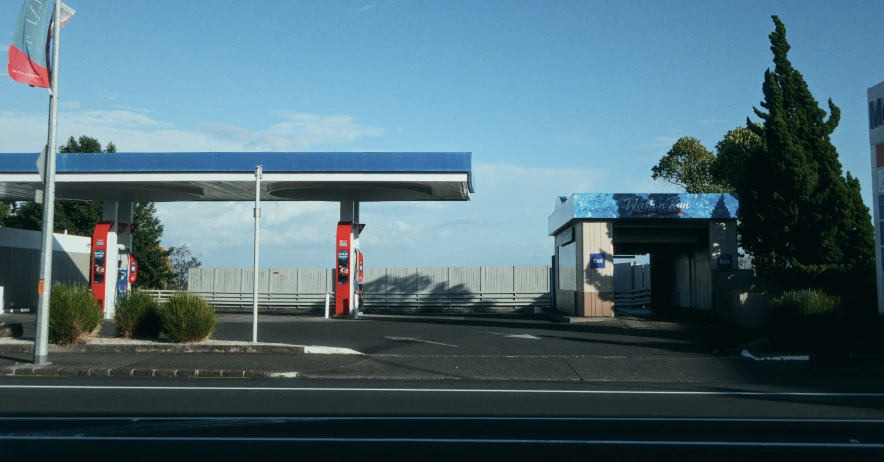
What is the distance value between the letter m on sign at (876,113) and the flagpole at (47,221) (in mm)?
18360

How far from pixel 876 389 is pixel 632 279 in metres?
30.1

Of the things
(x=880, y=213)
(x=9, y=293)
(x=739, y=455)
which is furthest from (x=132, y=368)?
(x=9, y=293)

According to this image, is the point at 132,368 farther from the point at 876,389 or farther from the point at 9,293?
the point at 9,293

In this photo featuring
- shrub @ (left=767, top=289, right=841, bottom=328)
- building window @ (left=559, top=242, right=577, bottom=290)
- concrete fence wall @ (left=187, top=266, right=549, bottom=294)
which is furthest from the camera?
concrete fence wall @ (left=187, top=266, right=549, bottom=294)

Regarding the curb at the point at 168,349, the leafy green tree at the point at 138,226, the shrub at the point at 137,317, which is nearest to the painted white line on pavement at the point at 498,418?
the curb at the point at 168,349

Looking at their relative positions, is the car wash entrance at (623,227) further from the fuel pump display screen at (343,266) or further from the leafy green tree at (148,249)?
the leafy green tree at (148,249)

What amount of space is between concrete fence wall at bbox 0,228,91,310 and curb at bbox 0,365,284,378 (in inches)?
849

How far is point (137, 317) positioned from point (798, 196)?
64.8 ft

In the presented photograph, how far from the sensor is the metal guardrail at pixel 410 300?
38688 mm

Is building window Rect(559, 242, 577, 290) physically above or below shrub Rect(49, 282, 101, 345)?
above

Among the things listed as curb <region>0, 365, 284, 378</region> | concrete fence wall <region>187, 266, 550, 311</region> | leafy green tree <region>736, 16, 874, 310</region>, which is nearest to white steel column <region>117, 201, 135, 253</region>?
concrete fence wall <region>187, 266, 550, 311</region>

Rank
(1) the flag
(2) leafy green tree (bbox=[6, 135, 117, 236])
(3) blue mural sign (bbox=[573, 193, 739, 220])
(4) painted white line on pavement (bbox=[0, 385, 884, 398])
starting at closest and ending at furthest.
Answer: (4) painted white line on pavement (bbox=[0, 385, 884, 398]), (1) the flag, (3) blue mural sign (bbox=[573, 193, 739, 220]), (2) leafy green tree (bbox=[6, 135, 117, 236])

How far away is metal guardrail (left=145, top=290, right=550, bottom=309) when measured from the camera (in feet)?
127

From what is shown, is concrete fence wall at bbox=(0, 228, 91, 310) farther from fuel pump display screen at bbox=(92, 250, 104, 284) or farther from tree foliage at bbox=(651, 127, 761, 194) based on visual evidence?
tree foliage at bbox=(651, 127, 761, 194)
